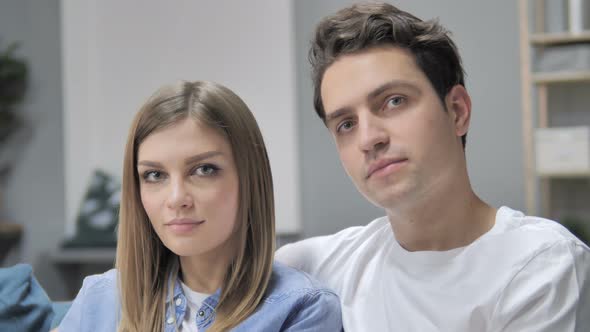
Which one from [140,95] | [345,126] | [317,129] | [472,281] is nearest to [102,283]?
[345,126]

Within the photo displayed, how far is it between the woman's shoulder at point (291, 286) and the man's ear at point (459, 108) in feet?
1.15

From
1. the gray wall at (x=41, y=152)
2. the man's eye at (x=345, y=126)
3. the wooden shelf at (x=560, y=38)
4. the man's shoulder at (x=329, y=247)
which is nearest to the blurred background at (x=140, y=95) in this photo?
the gray wall at (x=41, y=152)

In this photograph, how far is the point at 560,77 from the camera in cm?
280

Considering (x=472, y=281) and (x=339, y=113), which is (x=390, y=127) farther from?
(x=472, y=281)

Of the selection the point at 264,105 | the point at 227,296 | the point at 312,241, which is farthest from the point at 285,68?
the point at 227,296

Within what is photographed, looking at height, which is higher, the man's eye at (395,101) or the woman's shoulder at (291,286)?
the man's eye at (395,101)

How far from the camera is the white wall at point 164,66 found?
3355mm

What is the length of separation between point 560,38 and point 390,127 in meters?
2.17

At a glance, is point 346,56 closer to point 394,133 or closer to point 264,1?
point 394,133

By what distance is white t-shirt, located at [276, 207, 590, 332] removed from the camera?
89 centimetres

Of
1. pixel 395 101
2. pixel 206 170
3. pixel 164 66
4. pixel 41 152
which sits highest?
pixel 164 66

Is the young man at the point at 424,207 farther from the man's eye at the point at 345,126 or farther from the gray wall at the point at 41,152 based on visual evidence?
Result: the gray wall at the point at 41,152

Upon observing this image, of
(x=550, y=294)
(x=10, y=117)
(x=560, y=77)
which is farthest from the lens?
(x=10, y=117)

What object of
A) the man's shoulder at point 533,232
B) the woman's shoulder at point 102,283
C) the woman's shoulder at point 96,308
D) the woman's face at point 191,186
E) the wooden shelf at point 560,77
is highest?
the wooden shelf at point 560,77
